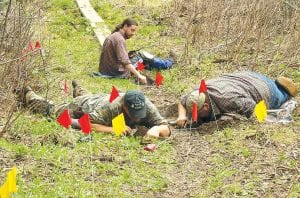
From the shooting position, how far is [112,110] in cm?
619

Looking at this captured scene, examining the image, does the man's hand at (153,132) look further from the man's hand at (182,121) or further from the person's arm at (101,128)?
the man's hand at (182,121)

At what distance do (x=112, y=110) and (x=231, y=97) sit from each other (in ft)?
4.47

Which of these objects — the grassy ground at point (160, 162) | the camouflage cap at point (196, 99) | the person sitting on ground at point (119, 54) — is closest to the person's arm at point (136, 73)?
the person sitting on ground at point (119, 54)

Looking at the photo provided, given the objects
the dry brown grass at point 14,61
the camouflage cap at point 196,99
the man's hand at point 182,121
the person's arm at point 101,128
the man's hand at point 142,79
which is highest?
the dry brown grass at point 14,61

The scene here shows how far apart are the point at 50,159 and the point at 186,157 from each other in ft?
4.63

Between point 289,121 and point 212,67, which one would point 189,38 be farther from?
point 289,121

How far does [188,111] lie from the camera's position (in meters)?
6.55

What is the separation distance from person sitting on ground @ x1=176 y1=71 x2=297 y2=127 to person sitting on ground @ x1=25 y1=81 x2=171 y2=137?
0.42m

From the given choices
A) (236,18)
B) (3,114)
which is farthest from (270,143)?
(236,18)

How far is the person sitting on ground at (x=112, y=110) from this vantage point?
595cm

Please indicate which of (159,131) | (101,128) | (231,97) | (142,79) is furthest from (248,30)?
(101,128)

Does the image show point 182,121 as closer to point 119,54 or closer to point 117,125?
point 117,125

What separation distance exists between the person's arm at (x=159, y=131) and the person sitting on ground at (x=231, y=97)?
0.45 meters

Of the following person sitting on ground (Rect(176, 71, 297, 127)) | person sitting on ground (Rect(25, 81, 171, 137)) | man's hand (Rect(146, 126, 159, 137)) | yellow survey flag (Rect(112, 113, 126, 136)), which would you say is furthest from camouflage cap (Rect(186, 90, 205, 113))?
yellow survey flag (Rect(112, 113, 126, 136))
